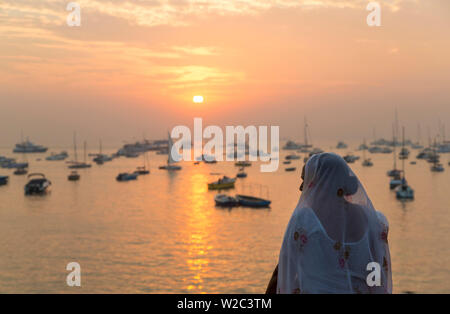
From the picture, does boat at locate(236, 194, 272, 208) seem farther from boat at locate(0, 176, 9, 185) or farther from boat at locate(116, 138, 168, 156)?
boat at locate(116, 138, 168, 156)

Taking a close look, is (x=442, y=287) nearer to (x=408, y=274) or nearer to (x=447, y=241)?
(x=408, y=274)

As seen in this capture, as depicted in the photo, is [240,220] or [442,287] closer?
[442,287]

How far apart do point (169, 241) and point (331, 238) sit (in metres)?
22.8

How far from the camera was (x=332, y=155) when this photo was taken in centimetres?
169

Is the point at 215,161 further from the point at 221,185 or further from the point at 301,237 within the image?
the point at 301,237

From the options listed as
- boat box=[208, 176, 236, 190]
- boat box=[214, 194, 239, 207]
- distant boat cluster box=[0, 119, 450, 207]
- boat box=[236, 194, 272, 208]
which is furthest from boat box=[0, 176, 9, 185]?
boat box=[236, 194, 272, 208]

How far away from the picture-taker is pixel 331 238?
5.35ft

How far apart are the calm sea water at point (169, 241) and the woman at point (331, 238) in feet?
47.0

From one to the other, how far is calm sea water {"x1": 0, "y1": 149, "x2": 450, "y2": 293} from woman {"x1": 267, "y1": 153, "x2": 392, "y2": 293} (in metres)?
14.3

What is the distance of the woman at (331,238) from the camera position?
1615 millimetres

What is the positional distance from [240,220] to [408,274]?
12764mm

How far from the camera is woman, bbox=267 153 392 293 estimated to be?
5.30ft
